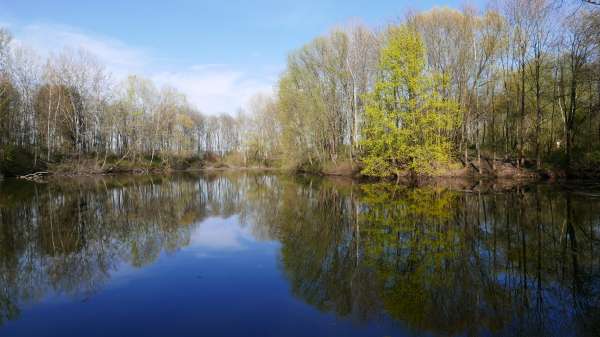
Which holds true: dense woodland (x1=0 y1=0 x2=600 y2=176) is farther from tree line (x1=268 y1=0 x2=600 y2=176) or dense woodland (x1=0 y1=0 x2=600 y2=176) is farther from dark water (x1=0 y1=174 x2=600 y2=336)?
dark water (x1=0 y1=174 x2=600 y2=336)

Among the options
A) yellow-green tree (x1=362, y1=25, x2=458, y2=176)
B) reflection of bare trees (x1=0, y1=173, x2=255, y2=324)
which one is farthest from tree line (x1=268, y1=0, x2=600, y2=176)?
reflection of bare trees (x1=0, y1=173, x2=255, y2=324)

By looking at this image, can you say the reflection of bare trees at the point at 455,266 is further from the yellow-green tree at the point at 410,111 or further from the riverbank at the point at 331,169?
the riverbank at the point at 331,169

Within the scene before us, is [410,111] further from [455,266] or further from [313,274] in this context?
[313,274]

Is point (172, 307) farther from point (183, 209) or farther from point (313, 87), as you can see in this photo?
point (313, 87)

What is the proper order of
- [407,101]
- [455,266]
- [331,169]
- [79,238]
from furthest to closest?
[331,169] < [407,101] < [79,238] < [455,266]

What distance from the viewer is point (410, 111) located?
86.6 feet

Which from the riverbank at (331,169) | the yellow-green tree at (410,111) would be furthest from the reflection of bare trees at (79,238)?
the riverbank at (331,169)

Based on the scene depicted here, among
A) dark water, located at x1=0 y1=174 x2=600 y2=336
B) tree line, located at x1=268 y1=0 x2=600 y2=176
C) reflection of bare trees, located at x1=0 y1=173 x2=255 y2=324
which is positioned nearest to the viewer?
dark water, located at x1=0 y1=174 x2=600 y2=336

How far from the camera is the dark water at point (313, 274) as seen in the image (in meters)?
5.03

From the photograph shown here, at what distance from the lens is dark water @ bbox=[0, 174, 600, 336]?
5.03 meters

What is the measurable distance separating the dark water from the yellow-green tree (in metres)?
12.4

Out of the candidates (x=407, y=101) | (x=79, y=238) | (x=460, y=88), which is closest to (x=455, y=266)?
(x=79, y=238)

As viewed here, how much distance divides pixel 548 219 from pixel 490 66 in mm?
23140

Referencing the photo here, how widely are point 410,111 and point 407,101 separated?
879mm
